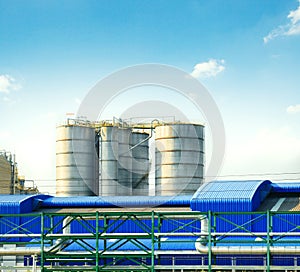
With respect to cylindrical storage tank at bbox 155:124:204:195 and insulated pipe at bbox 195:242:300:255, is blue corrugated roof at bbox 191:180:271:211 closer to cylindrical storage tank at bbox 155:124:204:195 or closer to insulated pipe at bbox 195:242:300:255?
insulated pipe at bbox 195:242:300:255

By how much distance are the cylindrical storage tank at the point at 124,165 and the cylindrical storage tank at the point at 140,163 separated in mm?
469

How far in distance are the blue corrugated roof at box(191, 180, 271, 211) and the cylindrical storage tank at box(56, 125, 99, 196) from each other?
2135 cm

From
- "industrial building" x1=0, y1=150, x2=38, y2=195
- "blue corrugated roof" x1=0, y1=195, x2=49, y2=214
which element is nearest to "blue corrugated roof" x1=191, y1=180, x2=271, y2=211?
"blue corrugated roof" x1=0, y1=195, x2=49, y2=214

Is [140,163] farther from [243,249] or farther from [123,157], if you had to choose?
[243,249]

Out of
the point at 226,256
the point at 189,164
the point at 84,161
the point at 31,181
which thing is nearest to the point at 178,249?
the point at 226,256

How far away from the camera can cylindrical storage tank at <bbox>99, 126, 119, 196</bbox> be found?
Answer: 55.5 m

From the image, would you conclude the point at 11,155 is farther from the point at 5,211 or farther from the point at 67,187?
the point at 5,211

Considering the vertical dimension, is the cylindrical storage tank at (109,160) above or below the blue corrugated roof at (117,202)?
above

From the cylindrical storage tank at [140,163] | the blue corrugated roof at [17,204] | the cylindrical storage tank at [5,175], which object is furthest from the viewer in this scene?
the cylindrical storage tank at [5,175]

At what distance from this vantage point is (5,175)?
216 ft

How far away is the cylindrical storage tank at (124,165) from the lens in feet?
183

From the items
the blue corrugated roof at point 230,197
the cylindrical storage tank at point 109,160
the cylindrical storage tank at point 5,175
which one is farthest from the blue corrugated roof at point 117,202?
the cylindrical storage tank at point 5,175

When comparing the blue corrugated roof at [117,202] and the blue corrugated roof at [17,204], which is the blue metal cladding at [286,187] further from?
the blue corrugated roof at [17,204]

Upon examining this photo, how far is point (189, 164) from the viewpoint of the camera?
5316 cm
